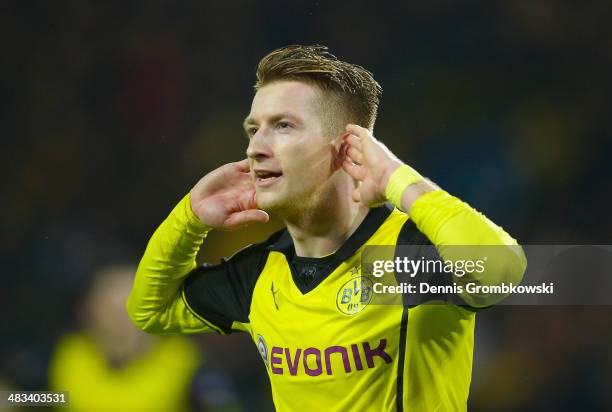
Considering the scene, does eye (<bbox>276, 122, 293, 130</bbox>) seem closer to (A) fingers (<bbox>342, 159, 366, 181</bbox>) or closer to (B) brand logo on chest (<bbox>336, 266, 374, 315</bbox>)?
(A) fingers (<bbox>342, 159, 366, 181</bbox>)

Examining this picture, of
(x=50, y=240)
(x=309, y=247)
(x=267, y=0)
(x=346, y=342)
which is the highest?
(x=267, y=0)

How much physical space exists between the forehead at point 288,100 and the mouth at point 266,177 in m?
0.18

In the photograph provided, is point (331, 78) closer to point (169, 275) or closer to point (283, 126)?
point (283, 126)

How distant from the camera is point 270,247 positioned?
2.51m

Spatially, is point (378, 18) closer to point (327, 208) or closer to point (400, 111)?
point (400, 111)

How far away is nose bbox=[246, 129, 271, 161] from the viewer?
2172 millimetres

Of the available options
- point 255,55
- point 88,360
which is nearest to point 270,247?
point 88,360

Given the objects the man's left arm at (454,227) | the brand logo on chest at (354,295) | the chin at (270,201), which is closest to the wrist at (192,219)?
the chin at (270,201)

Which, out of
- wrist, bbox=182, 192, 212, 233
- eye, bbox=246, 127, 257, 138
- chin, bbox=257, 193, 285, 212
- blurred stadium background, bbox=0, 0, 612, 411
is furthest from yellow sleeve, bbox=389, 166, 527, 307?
blurred stadium background, bbox=0, 0, 612, 411

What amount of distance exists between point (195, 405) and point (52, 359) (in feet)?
2.97

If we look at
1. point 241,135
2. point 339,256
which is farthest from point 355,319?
point 241,135

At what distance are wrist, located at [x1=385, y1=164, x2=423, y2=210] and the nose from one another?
44 cm

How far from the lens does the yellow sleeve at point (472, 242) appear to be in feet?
5.78

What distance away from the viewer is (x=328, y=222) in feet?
Result: 7.48
